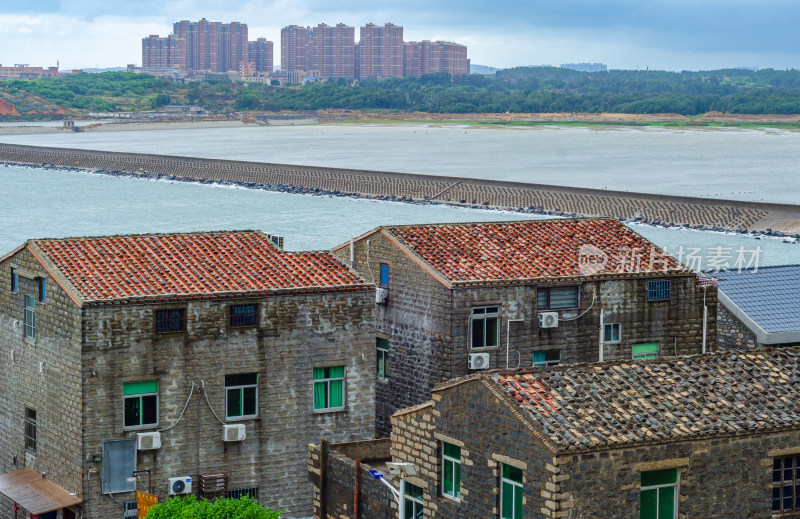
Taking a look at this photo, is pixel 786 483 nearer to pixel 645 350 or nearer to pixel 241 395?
pixel 241 395

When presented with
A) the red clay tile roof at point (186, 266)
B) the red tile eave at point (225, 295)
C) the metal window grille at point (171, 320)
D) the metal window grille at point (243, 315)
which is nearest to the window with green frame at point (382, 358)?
the red clay tile roof at point (186, 266)

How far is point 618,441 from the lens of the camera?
13680 millimetres

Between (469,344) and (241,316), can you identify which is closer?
(241,316)

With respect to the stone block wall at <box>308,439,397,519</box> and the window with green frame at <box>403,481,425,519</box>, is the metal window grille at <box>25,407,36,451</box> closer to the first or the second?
the stone block wall at <box>308,439,397,519</box>

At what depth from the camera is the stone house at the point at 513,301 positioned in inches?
918

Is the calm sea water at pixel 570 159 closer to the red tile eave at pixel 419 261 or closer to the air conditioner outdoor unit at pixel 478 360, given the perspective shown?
the red tile eave at pixel 419 261

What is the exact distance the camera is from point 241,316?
20.9m

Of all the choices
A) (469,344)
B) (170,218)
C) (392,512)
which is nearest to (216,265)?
(469,344)

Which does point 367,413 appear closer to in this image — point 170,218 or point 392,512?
point 392,512

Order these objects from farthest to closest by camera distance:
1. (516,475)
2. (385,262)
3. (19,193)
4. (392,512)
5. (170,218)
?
(19,193) → (170,218) → (385,262) → (392,512) → (516,475)

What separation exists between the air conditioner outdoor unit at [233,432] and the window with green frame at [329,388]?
4.39 ft

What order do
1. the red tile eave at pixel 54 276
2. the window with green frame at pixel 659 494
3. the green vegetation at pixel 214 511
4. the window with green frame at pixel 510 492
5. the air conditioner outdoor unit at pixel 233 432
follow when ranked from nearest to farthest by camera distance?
the window with green frame at pixel 659 494 → the window with green frame at pixel 510 492 → the green vegetation at pixel 214 511 → the red tile eave at pixel 54 276 → the air conditioner outdoor unit at pixel 233 432

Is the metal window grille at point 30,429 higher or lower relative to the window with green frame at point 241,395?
lower

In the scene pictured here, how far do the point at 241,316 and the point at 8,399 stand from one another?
4.14 meters
